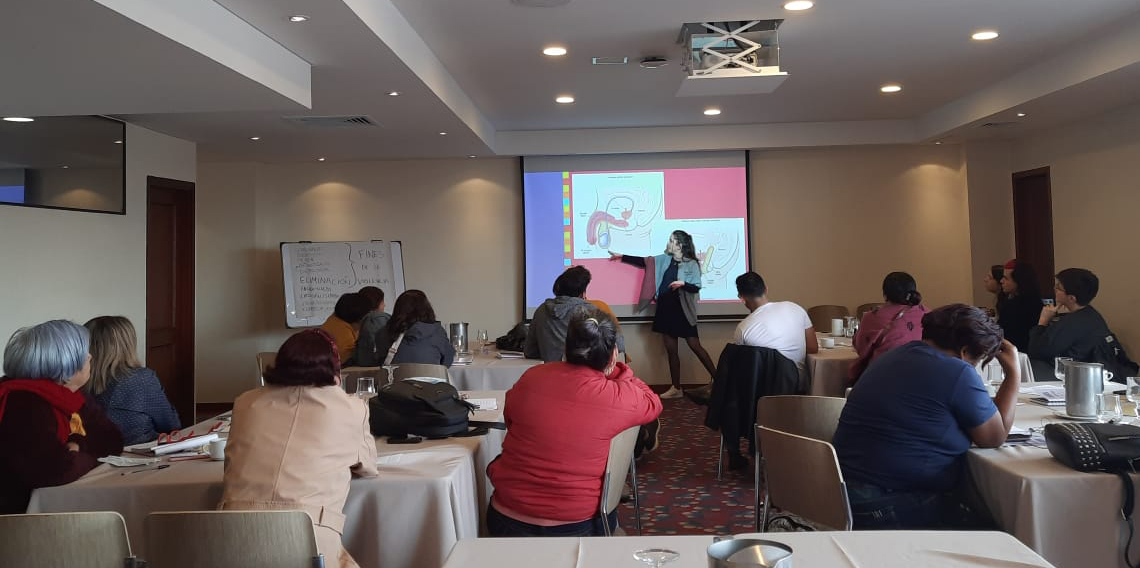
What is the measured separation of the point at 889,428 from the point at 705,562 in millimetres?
1234

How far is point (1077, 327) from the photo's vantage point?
486 centimetres

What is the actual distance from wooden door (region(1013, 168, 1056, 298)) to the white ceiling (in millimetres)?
693

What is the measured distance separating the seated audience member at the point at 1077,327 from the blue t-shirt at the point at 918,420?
112 inches

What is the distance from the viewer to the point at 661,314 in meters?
8.32

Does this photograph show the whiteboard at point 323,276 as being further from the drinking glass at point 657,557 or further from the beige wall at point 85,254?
the drinking glass at point 657,557

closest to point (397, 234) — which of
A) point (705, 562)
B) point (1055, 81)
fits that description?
point (1055, 81)

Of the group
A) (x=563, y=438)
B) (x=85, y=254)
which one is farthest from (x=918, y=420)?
(x=85, y=254)

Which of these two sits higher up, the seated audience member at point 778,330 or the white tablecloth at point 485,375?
the seated audience member at point 778,330

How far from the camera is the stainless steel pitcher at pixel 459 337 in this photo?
5.60 meters

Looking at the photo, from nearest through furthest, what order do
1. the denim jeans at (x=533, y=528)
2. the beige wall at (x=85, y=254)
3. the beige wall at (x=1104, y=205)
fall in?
the denim jeans at (x=533, y=528), the beige wall at (x=85, y=254), the beige wall at (x=1104, y=205)

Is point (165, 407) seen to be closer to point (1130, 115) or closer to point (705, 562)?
point (705, 562)

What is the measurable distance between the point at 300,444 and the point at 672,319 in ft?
20.5

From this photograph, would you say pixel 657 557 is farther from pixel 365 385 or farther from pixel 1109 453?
pixel 365 385

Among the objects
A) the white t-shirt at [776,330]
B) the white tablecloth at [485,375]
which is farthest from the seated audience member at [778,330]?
the white tablecloth at [485,375]
